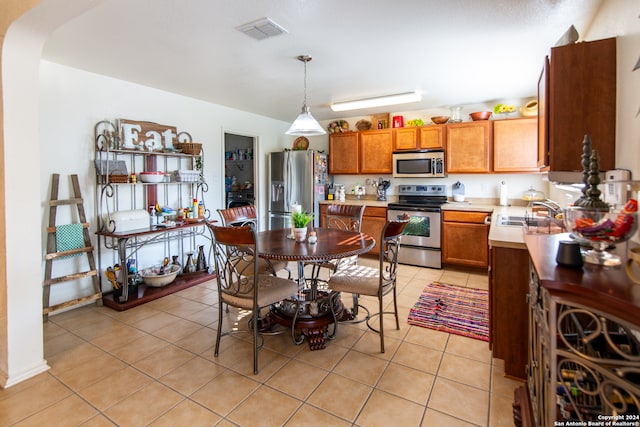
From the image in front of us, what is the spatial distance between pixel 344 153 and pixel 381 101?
151cm

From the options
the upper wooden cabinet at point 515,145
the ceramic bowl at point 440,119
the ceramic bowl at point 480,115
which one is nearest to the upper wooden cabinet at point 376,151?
the ceramic bowl at point 440,119

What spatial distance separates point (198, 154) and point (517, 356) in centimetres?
383

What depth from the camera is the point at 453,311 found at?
3.12 meters

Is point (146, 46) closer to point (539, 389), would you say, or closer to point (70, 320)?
point (70, 320)

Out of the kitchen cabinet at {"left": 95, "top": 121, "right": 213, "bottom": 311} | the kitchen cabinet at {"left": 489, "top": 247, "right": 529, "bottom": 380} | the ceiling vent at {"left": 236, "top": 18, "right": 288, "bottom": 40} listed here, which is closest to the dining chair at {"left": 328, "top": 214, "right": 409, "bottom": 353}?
the kitchen cabinet at {"left": 489, "top": 247, "right": 529, "bottom": 380}

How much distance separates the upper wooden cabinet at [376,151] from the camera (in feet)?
17.2

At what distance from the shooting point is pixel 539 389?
1252 millimetres

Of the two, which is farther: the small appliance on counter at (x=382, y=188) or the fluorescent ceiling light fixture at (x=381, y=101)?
the small appliance on counter at (x=382, y=188)

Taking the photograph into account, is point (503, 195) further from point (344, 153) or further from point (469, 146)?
point (344, 153)

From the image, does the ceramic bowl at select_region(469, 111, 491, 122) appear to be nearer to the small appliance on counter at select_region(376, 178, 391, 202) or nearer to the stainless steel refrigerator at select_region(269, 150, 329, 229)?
the small appliance on counter at select_region(376, 178, 391, 202)

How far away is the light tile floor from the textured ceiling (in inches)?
93.1

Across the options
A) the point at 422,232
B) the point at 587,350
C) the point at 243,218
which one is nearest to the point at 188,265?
the point at 243,218

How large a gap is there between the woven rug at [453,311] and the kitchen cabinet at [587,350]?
1.60m

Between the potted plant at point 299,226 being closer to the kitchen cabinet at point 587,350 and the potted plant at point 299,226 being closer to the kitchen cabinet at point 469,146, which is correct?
the kitchen cabinet at point 587,350
